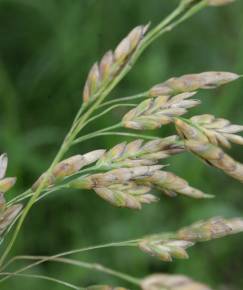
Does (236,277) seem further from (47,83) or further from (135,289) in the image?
(47,83)

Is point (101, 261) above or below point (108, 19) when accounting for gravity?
below

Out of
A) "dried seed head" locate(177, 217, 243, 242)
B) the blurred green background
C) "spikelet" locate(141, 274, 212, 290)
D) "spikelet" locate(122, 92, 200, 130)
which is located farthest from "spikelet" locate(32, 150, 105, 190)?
the blurred green background

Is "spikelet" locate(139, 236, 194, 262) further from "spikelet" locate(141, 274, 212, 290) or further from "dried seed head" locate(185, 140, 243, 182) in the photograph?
"spikelet" locate(141, 274, 212, 290)

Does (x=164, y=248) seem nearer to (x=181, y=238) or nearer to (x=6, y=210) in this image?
(x=181, y=238)

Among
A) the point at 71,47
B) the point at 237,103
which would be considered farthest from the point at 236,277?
the point at 71,47

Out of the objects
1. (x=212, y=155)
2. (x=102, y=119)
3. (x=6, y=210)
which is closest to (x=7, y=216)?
(x=6, y=210)
